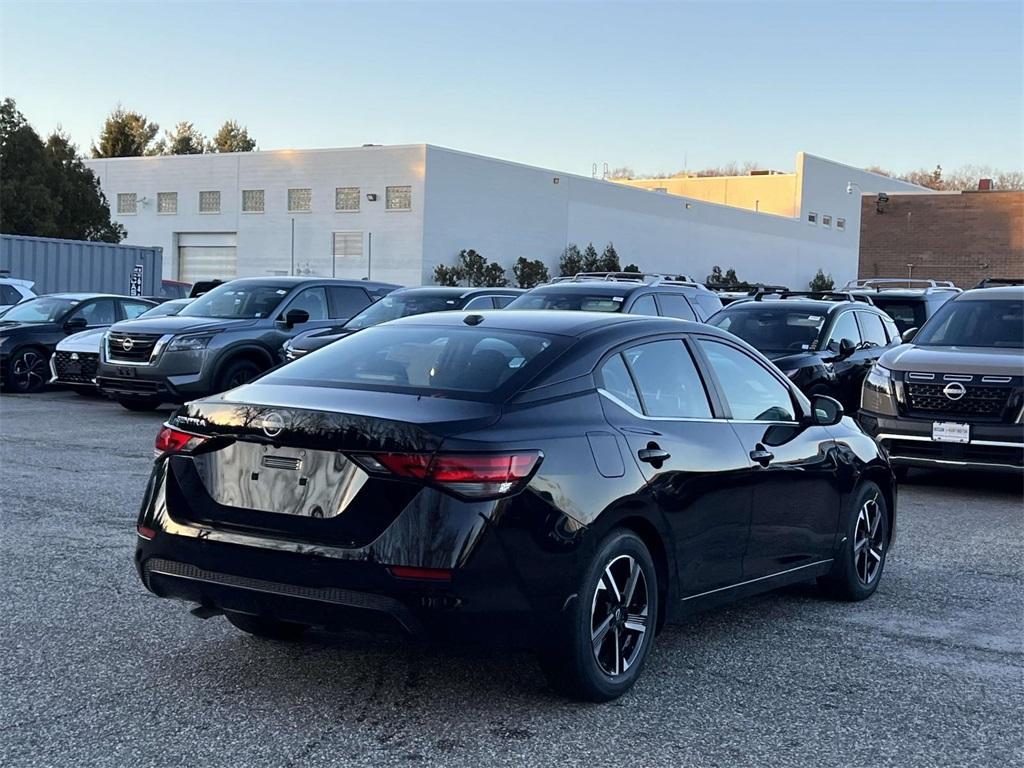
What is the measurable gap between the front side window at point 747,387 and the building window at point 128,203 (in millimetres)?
54484

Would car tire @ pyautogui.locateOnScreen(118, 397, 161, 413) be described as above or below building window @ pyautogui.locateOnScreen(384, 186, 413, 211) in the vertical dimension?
below

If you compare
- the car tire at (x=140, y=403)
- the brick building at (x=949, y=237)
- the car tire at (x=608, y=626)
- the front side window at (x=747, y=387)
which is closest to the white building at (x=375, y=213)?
the brick building at (x=949, y=237)

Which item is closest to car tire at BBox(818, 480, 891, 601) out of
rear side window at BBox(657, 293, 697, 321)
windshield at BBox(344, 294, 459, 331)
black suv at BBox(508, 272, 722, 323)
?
black suv at BBox(508, 272, 722, 323)

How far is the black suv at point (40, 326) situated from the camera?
18.9m

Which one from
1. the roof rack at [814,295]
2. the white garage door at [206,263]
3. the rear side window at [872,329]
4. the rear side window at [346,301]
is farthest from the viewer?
the white garage door at [206,263]

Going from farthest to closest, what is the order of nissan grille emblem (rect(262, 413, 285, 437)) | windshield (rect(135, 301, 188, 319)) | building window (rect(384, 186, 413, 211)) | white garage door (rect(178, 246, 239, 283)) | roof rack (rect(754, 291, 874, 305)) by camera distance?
white garage door (rect(178, 246, 239, 283)), building window (rect(384, 186, 413, 211)), windshield (rect(135, 301, 188, 319)), roof rack (rect(754, 291, 874, 305)), nissan grille emblem (rect(262, 413, 285, 437))

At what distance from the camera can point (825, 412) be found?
21.9ft

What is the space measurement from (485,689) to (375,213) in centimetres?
4553

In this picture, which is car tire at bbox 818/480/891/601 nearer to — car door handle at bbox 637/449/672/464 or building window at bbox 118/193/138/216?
car door handle at bbox 637/449/672/464

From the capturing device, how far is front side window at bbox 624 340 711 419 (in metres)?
5.61

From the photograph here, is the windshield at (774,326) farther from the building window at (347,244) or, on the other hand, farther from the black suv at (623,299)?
the building window at (347,244)

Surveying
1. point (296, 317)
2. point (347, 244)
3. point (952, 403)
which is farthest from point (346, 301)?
point (347, 244)

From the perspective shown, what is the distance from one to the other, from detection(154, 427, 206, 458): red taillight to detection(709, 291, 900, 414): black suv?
9086 mm

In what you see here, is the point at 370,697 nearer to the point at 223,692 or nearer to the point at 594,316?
the point at 223,692
